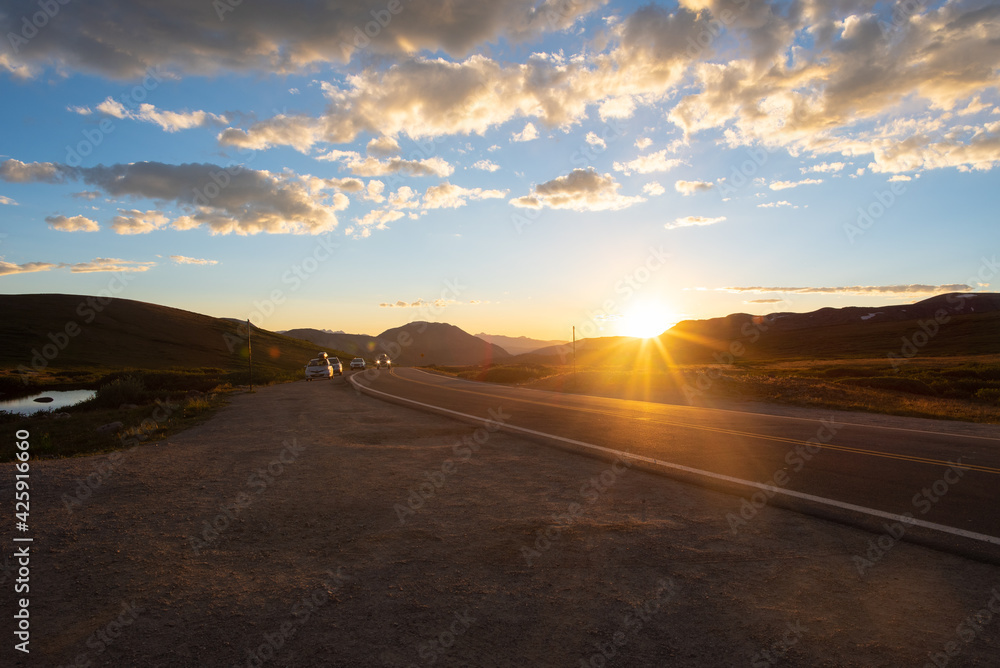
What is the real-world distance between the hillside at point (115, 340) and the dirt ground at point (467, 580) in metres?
68.3

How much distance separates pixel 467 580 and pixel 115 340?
369ft

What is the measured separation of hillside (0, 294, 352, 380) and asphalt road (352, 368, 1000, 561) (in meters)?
68.5

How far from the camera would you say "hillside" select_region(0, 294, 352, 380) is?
7781 cm

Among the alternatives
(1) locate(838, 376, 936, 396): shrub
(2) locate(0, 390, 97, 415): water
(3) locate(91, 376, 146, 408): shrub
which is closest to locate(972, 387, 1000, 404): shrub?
(1) locate(838, 376, 936, 396): shrub

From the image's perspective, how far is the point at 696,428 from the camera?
1340cm

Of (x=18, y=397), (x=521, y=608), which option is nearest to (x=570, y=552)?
(x=521, y=608)

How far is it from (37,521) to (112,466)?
3291mm

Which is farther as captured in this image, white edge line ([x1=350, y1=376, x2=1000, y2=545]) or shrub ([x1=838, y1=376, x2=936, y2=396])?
shrub ([x1=838, y1=376, x2=936, y2=396])

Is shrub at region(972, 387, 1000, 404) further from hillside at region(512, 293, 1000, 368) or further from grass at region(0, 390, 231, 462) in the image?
hillside at region(512, 293, 1000, 368)

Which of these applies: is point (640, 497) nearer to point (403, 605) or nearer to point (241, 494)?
point (403, 605)

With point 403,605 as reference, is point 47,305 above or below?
above

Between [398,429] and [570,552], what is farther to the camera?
[398,429]

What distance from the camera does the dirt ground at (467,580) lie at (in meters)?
3.62

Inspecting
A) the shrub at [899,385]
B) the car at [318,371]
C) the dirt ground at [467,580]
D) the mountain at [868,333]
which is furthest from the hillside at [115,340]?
the mountain at [868,333]
